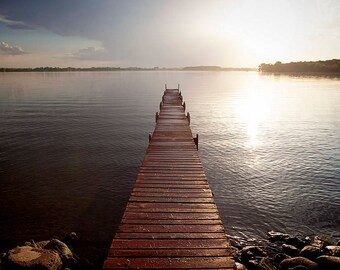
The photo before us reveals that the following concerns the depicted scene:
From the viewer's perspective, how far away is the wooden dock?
21.9ft

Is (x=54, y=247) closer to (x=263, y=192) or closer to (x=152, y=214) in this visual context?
(x=152, y=214)

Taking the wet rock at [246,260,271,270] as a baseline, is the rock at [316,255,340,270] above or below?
above

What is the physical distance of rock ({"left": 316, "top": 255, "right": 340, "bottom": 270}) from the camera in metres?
9.34

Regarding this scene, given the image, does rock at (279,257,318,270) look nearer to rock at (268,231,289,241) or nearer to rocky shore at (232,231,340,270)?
rocky shore at (232,231,340,270)

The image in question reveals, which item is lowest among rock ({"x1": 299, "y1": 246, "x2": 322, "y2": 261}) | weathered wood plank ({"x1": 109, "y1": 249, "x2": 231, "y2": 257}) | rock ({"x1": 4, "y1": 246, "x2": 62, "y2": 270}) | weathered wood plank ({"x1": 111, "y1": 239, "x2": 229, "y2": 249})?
rock ({"x1": 299, "y1": 246, "x2": 322, "y2": 261})

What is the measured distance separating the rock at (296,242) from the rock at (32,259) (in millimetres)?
9428

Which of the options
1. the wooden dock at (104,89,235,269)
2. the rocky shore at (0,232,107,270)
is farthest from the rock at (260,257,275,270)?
the rocky shore at (0,232,107,270)

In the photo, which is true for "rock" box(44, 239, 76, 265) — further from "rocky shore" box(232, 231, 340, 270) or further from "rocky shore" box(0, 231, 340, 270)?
"rocky shore" box(232, 231, 340, 270)

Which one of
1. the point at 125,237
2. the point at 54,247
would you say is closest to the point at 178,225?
the point at 125,237

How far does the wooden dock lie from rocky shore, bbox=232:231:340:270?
2937mm

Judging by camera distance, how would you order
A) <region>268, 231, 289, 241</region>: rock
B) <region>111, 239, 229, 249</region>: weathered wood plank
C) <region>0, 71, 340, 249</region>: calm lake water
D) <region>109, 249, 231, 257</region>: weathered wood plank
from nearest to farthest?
1. <region>109, 249, 231, 257</region>: weathered wood plank
2. <region>111, 239, 229, 249</region>: weathered wood plank
3. <region>268, 231, 289, 241</region>: rock
4. <region>0, 71, 340, 249</region>: calm lake water

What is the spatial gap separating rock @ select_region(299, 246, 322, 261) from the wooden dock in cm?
443

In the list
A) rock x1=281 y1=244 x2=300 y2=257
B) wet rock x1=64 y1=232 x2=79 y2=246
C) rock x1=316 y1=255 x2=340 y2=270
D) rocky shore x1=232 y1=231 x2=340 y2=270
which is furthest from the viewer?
→ wet rock x1=64 y1=232 x2=79 y2=246

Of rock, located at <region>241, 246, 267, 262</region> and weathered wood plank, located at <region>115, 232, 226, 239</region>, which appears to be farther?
rock, located at <region>241, 246, 267, 262</region>
